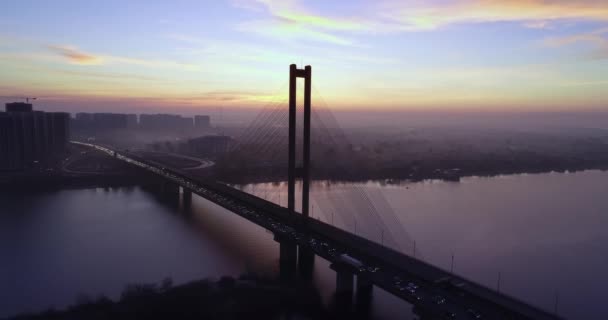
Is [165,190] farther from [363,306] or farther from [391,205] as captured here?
[363,306]

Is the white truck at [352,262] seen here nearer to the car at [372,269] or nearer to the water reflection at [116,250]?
the car at [372,269]

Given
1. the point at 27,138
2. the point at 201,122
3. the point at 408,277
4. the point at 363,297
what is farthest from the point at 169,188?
the point at 201,122

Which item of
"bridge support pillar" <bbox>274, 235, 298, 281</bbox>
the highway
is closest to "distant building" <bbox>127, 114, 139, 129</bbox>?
the highway

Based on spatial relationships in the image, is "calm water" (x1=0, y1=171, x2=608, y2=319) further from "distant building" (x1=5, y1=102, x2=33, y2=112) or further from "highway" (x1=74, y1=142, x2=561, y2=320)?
"distant building" (x1=5, y1=102, x2=33, y2=112)

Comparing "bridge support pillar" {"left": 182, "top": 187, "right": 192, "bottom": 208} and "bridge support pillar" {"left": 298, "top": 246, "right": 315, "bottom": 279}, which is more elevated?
"bridge support pillar" {"left": 298, "top": 246, "right": 315, "bottom": 279}

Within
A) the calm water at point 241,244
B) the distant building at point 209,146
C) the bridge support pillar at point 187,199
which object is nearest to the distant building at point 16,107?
the distant building at point 209,146
